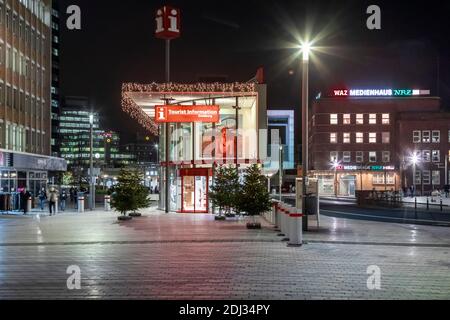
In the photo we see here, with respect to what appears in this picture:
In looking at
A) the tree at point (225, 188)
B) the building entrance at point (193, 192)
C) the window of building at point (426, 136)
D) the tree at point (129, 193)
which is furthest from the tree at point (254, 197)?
the window of building at point (426, 136)

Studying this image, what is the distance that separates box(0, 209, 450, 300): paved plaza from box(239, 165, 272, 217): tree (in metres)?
0.94

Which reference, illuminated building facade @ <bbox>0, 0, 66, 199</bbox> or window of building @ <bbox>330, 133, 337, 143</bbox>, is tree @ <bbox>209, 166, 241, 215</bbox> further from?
window of building @ <bbox>330, 133, 337, 143</bbox>

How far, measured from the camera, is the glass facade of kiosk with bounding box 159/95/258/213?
3644 cm

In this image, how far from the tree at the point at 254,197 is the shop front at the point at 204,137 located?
9531mm

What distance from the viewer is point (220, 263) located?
1430cm

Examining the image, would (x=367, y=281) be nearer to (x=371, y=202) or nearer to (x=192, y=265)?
(x=192, y=265)

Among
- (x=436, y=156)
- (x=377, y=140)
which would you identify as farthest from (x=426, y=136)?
(x=377, y=140)

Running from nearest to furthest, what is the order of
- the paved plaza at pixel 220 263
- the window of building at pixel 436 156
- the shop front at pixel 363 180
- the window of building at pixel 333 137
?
the paved plaza at pixel 220 263
the window of building at pixel 436 156
the shop front at pixel 363 180
the window of building at pixel 333 137

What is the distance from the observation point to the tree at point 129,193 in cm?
3100

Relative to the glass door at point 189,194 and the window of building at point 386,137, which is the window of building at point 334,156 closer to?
the window of building at point 386,137

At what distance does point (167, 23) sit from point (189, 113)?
276 inches

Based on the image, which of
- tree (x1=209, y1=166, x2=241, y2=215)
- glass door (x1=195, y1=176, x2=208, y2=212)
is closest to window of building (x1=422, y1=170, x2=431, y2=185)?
glass door (x1=195, y1=176, x2=208, y2=212)

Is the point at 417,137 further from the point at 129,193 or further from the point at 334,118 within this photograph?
the point at 129,193

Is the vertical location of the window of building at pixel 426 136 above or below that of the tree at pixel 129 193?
above
